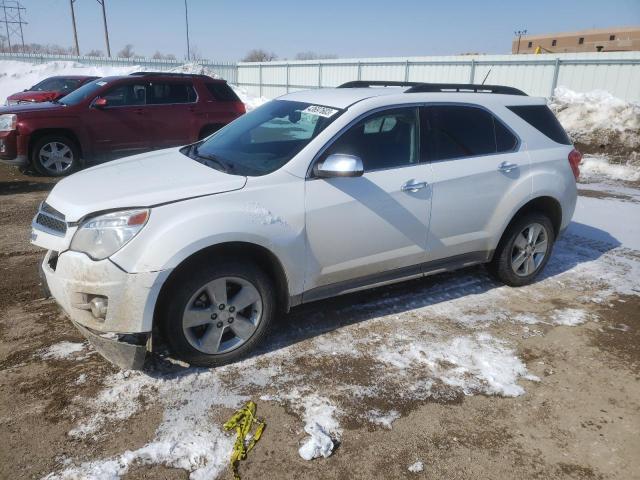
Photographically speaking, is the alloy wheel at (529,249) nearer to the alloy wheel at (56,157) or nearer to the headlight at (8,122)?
the alloy wheel at (56,157)

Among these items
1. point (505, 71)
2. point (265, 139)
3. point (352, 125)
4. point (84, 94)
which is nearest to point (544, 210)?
point (352, 125)

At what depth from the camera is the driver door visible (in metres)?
3.46

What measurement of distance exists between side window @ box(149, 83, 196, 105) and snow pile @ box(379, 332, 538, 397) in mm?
7663

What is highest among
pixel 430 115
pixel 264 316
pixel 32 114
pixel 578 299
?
pixel 430 115

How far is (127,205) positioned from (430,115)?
7.99 feet

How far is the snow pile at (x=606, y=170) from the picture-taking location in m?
10.7

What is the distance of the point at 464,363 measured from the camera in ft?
11.5

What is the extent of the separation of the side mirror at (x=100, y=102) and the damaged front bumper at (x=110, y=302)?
22.3 ft

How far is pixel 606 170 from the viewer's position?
1107 cm

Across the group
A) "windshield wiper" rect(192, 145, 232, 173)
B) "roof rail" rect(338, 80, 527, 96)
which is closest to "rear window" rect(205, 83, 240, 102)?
"roof rail" rect(338, 80, 527, 96)

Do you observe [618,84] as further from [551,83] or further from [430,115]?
[430,115]

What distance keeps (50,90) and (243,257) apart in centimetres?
1546

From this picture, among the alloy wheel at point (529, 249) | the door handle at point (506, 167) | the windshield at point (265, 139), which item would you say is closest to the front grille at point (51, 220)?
the windshield at point (265, 139)

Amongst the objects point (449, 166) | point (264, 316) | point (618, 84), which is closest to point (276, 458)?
point (264, 316)
